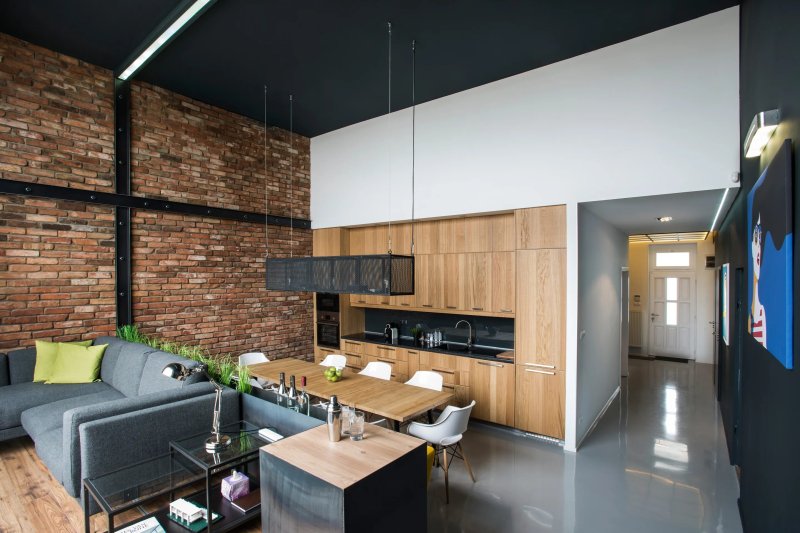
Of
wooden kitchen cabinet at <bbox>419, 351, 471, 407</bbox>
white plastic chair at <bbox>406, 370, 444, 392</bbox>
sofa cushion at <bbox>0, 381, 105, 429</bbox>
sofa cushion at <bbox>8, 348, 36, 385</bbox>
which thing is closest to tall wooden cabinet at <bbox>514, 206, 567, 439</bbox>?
wooden kitchen cabinet at <bbox>419, 351, 471, 407</bbox>

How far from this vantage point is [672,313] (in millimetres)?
9383

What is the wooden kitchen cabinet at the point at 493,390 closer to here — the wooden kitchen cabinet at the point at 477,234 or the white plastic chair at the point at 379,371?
the white plastic chair at the point at 379,371

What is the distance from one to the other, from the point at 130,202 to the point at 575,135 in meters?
5.19

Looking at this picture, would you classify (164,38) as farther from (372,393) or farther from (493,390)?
(493,390)

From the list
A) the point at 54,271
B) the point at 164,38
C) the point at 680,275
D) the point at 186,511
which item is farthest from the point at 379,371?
the point at 680,275

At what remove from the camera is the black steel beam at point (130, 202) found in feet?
13.9

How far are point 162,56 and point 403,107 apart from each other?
290cm

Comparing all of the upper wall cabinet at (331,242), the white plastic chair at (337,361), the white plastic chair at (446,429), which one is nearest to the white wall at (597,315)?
the white plastic chair at (446,429)

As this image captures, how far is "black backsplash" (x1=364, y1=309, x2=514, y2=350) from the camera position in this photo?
537cm

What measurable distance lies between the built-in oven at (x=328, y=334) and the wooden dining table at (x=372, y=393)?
6.49 ft

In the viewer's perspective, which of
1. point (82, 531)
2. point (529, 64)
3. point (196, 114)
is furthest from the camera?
point (196, 114)

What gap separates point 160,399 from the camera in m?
3.18

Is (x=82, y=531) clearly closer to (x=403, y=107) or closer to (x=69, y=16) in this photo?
(x=69, y=16)

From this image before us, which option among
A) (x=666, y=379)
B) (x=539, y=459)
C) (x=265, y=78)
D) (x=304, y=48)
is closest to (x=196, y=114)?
(x=265, y=78)
